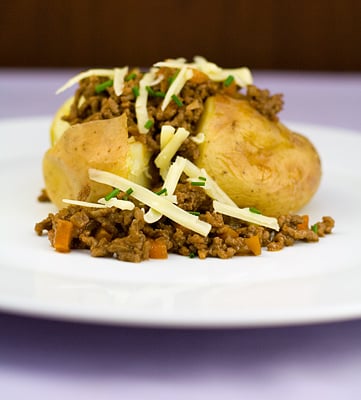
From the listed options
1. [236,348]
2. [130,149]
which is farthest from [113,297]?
[130,149]

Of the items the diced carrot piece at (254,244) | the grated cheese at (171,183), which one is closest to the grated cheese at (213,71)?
the grated cheese at (171,183)

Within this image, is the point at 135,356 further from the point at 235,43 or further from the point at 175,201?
the point at 235,43

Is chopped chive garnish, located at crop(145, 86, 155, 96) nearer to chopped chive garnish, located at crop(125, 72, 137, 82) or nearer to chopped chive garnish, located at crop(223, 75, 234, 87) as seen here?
chopped chive garnish, located at crop(125, 72, 137, 82)

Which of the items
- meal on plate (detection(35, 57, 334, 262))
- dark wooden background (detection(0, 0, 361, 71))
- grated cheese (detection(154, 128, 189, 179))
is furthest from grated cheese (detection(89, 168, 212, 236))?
dark wooden background (detection(0, 0, 361, 71))

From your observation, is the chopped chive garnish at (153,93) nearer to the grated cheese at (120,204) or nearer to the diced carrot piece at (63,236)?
the grated cheese at (120,204)

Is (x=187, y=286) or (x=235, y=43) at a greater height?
(x=187, y=286)

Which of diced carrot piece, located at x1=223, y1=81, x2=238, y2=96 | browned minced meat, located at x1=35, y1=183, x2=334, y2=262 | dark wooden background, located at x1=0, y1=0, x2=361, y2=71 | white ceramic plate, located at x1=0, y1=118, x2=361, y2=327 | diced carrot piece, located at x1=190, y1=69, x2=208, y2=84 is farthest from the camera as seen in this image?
dark wooden background, located at x1=0, y1=0, x2=361, y2=71

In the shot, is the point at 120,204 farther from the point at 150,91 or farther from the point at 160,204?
the point at 150,91

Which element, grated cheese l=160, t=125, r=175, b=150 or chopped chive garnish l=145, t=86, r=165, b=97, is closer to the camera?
grated cheese l=160, t=125, r=175, b=150
